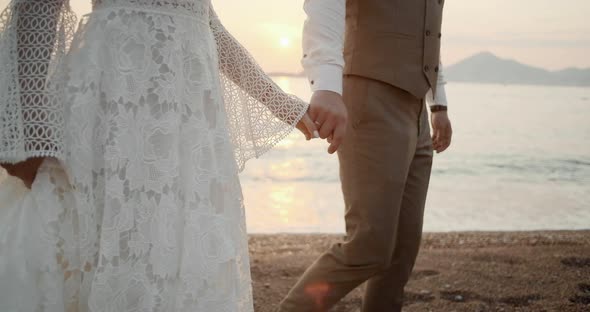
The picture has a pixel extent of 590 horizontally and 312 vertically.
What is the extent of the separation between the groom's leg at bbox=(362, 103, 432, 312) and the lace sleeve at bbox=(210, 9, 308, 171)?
799 millimetres

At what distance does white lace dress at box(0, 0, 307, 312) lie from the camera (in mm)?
1193

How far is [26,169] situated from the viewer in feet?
3.97

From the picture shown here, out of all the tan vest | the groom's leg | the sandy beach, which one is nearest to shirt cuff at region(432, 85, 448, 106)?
the groom's leg

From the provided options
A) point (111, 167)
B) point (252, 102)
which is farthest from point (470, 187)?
Answer: point (111, 167)

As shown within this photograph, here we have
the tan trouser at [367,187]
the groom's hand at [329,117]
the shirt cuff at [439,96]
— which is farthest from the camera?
the shirt cuff at [439,96]

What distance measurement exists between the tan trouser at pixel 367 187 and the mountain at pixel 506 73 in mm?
132416

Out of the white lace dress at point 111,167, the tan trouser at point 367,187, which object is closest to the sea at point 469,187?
the tan trouser at point 367,187

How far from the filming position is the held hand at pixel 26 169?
120 cm

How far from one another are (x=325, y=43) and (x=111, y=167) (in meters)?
0.96

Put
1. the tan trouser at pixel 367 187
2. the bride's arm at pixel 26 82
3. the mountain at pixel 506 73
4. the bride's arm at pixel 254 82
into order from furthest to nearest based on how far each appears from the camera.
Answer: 1. the mountain at pixel 506 73
2. the tan trouser at pixel 367 187
3. the bride's arm at pixel 254 82
4. the bride's arm at pixel 26 82

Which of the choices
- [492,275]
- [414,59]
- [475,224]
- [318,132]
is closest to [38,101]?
[318,132]

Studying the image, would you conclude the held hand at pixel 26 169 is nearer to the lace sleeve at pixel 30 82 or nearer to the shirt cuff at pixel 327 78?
the lace sleeve at pixel 30 82

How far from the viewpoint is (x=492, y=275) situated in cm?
376

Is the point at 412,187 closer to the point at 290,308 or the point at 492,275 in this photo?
the point at 290,308
